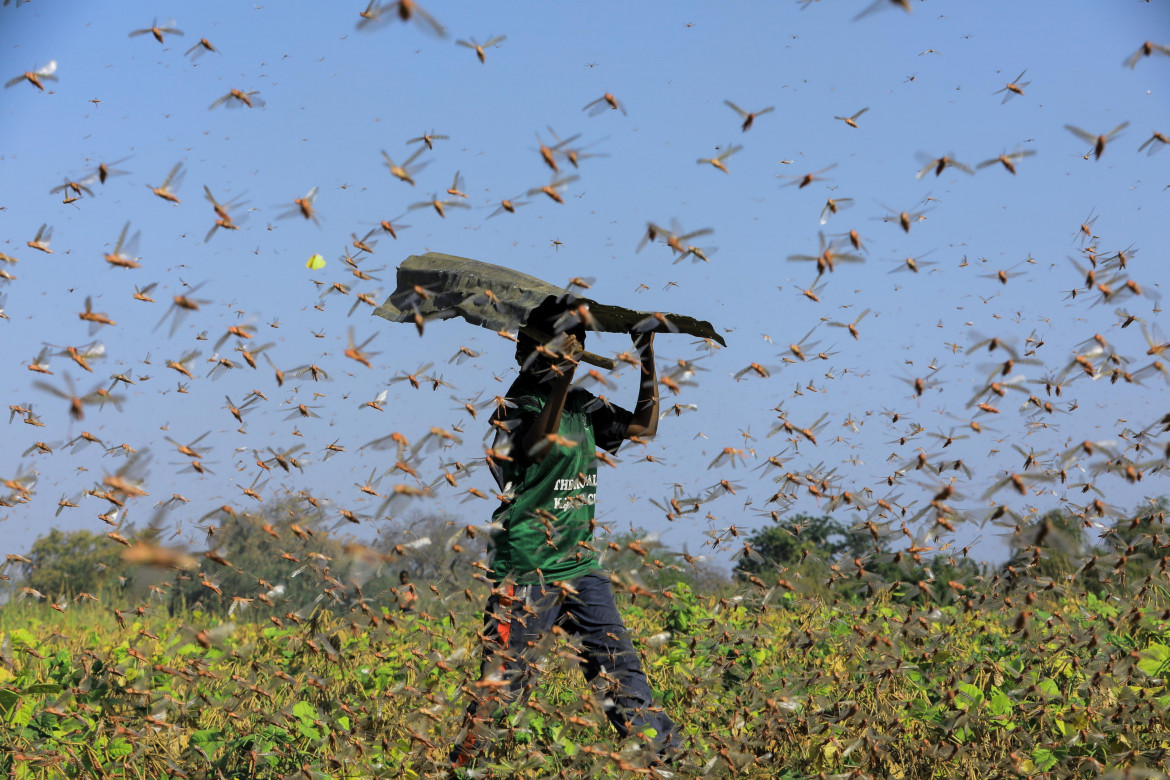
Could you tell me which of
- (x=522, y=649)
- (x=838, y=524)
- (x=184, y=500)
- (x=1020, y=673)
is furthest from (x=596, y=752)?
(x=838, y=524)

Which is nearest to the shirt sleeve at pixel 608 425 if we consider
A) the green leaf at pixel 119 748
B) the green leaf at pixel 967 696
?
the green leaf at pixel 967 696

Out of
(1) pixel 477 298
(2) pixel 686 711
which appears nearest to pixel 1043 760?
(2) pixel 686 711

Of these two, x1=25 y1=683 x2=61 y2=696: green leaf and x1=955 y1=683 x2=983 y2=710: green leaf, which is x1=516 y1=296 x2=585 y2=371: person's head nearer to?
x1=955 y1=683 x2=983 y2=710: green leaf

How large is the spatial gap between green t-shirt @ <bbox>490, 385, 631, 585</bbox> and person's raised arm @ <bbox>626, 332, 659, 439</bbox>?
50 centimetres

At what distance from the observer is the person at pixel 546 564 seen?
4.64m

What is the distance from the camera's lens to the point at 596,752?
13.8 feet

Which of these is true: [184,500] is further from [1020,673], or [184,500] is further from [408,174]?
[1020,673]

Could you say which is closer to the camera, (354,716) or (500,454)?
(500,454)

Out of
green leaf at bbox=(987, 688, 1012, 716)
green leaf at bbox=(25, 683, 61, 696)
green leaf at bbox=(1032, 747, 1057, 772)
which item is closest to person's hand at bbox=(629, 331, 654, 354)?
green leaf at bbox=(987, 688, 1012, 716)

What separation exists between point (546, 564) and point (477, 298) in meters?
1.57

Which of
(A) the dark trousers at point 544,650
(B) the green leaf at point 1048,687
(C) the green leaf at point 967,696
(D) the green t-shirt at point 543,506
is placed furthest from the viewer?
(B) the green leaf at point 1048,687

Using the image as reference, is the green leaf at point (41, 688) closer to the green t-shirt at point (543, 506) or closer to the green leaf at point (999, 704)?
the green t-shirt at point (543, 506)

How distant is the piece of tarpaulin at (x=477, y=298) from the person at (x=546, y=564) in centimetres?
18

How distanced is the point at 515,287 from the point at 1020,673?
4.48 metres
